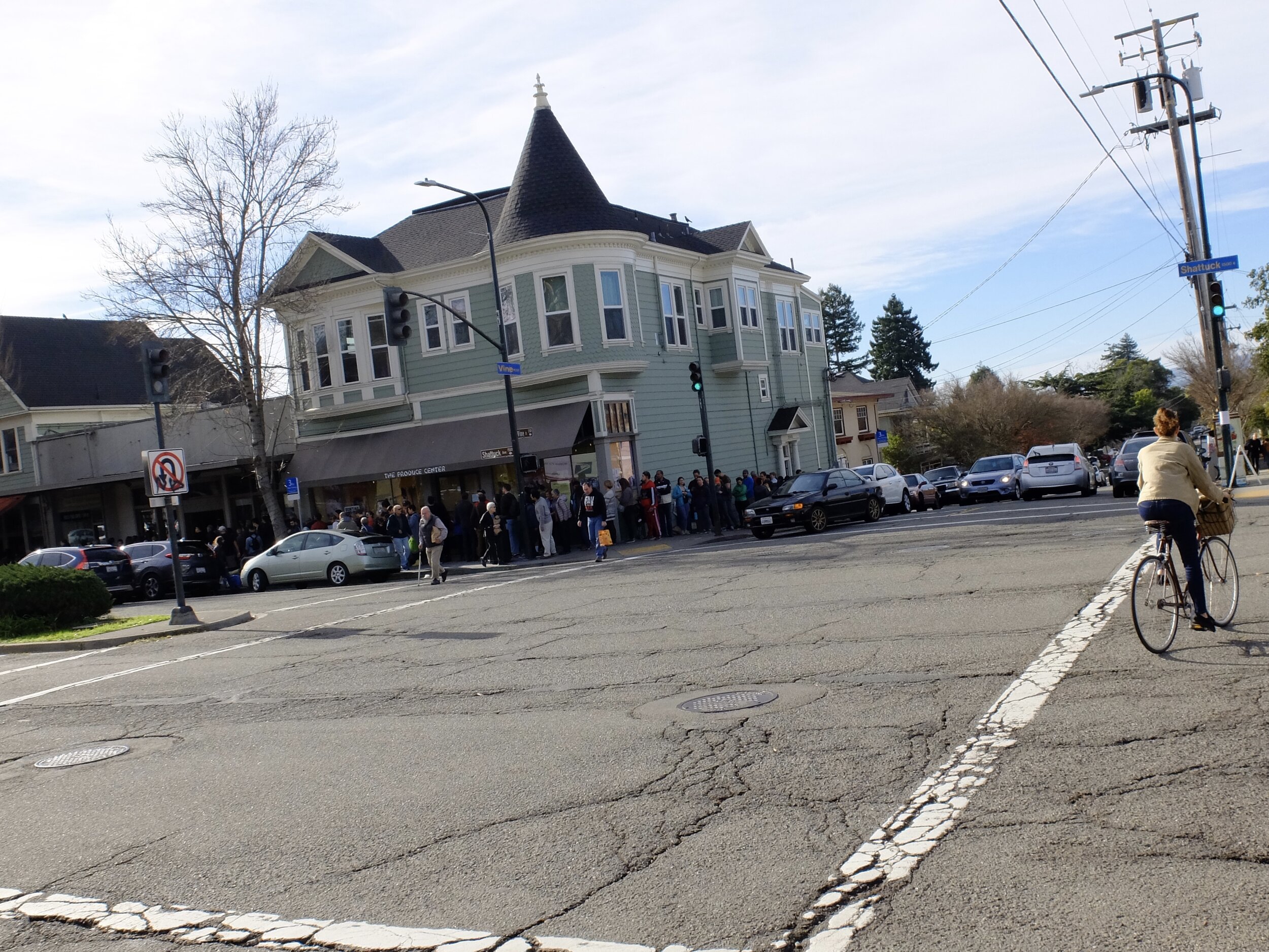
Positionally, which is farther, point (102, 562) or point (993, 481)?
point (993, 481)

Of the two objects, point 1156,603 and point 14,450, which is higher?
point 14,450

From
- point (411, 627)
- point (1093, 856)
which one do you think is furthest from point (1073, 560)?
point (1093, 856)

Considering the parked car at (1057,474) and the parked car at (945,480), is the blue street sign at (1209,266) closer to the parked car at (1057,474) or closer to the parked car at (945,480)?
the parked car at (1057,474)

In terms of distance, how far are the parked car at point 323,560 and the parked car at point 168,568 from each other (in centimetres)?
161

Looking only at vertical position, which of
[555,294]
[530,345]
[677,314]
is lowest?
[530,345]

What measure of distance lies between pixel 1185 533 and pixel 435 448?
27.2 m

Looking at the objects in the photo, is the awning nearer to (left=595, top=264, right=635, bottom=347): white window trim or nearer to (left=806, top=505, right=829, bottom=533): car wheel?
(left=595, top=264, right=635, bottom=347): white window trim

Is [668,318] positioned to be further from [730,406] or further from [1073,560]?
[1073,560]

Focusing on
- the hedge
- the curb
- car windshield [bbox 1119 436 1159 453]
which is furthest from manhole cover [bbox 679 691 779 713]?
car windshield [bbox 1119 436 1159 453]

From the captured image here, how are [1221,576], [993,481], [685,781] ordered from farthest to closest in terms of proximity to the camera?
[993,481] < [1221,576] < [685,781]

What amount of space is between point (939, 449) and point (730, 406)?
1161 inches

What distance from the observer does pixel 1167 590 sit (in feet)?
27.6

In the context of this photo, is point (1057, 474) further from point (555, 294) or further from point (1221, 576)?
point (1221, 576)

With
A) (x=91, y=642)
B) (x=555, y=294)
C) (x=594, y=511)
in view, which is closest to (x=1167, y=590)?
(x=91, y=642)
